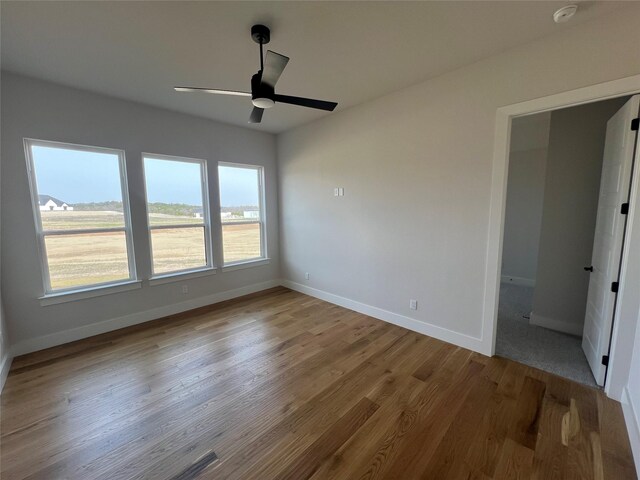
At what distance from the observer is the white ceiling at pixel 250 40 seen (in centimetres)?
177

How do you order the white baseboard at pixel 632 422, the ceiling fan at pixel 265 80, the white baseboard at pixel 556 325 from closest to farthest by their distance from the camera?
1. the white baseboard at pixel 632 422
2. the ceiling fan at pixel 265 80
3. the white baseboard at pixel 556 325

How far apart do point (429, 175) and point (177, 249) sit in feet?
11.8

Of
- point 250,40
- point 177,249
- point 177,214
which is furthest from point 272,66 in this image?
point 177,249

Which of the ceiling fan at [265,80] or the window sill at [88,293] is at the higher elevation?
the ceiling fan at [265,80]

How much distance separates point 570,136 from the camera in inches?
114

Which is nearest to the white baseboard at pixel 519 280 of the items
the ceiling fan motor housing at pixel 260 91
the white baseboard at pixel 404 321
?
the white baseboard at pixel 404 321

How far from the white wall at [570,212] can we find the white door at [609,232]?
0.48 m

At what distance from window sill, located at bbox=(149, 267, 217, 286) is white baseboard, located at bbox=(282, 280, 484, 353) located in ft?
5.41

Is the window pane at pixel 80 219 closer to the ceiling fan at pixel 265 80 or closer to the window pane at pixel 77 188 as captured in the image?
the window pane at pixel 77 188

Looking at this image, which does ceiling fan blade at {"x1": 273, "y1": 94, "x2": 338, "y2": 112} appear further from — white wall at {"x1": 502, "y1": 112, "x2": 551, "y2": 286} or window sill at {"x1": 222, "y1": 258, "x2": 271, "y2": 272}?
white wall at {"x1": 502, "y1": 112, "x2": 551, "y2": 286}

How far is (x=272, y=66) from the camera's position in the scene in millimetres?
1742

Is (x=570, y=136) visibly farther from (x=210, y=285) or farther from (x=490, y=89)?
(x=210, y=285)

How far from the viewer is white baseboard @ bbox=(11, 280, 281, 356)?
279cm

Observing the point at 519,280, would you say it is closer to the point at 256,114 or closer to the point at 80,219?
the point at 256,114
